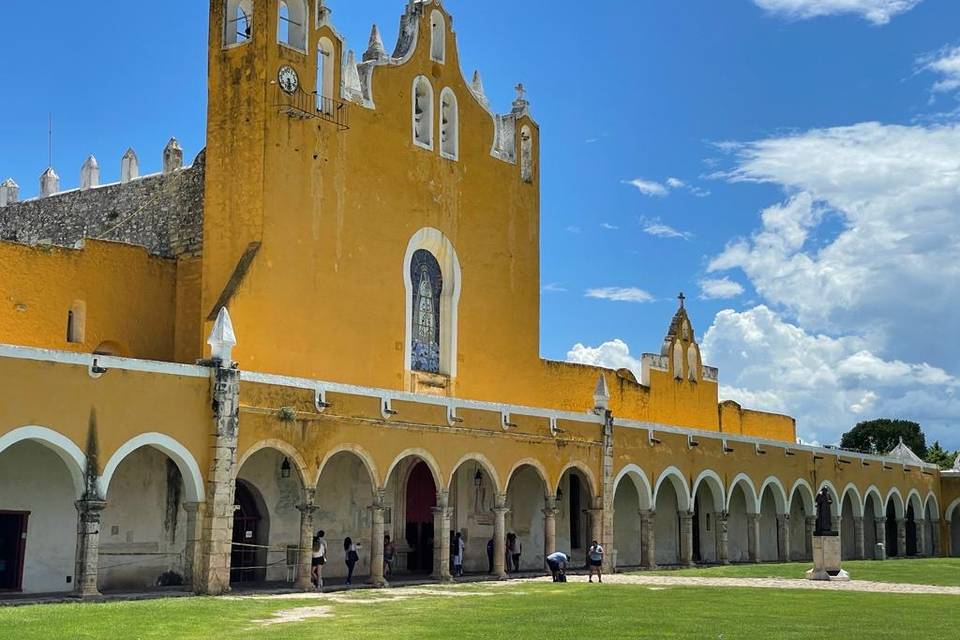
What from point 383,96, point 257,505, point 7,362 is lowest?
point 257,505

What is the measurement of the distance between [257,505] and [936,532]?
34.2m

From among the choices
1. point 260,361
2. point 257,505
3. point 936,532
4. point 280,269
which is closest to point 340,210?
point 280,269

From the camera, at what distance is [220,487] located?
22.1 meters

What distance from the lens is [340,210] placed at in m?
28.5

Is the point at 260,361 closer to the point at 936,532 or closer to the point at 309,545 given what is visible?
the point at 309,545

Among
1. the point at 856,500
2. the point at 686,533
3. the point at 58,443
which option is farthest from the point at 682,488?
the point at 58,443

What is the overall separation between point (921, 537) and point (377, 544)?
31.5m

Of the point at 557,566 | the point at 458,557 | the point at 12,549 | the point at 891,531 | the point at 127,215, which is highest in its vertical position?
the point at 127,215

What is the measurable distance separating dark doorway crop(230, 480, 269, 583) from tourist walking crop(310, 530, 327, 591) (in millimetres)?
1077

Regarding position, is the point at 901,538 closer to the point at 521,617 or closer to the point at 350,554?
the point at 350,554

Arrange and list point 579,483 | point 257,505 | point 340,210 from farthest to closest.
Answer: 1. point 579,483
2. point 340,210
3. point 257,505

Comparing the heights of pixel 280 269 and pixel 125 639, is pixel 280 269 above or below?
above

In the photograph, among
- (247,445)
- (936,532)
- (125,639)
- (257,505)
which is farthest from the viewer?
(936,532)

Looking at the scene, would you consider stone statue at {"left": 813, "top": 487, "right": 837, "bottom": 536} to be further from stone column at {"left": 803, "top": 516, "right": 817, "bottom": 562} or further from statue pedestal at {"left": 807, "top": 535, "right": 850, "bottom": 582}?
stone column at {"left": 803, "top": 516, "right": 817, "bottom": 562}
